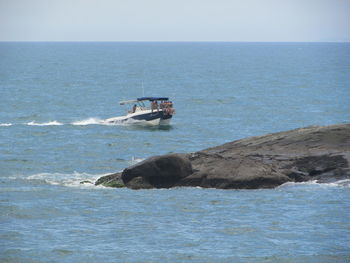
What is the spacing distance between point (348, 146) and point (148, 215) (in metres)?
14.0

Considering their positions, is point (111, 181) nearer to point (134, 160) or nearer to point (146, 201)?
point (146, 201)

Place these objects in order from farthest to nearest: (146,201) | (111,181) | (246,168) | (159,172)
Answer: (111,181) → (159,172) → (246,168) → (146,201)

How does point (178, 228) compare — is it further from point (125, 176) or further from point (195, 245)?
point (125, 176)

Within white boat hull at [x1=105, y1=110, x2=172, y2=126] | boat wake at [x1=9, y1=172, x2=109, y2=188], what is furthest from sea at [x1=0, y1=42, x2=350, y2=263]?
white boat hull at [x1=105, y1=110, x2=172, y2=126]

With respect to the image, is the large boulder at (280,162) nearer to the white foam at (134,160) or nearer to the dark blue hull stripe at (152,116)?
the white foam at (134,160)

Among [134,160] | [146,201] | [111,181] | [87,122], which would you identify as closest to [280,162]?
[146,201]

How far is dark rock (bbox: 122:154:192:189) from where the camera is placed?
A: 4597 cm

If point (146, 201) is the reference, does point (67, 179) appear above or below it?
below

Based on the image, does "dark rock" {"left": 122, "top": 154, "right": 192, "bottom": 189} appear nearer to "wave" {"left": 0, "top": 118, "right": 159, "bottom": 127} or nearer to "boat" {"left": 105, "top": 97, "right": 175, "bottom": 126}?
"boat" {"left": 105, "top": 97, "right": 175, "bottom": 126}

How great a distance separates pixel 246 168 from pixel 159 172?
4855mm

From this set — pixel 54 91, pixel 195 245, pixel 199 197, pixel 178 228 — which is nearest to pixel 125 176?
pixel 199 197

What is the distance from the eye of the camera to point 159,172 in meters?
46.2

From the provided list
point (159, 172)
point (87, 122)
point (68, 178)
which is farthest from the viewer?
point (87, 122)

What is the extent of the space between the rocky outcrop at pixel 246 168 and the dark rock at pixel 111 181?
0.39 metres
